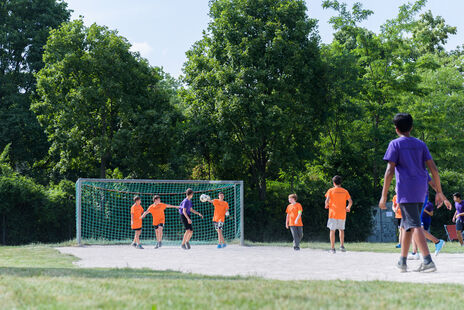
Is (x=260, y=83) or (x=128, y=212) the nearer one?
(x=128, y=212)

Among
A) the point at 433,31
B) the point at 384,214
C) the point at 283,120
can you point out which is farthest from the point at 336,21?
the point at 433,31

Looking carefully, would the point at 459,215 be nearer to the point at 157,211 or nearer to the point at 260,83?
the point at 157,211

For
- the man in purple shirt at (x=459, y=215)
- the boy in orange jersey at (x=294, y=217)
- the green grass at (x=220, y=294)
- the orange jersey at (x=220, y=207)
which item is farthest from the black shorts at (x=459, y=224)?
the green grass at (x=220, y=294)

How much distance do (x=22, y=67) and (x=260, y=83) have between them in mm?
17315

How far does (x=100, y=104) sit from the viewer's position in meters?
31.6

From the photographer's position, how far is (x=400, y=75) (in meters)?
33.5

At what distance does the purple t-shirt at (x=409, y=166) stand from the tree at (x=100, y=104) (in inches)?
922

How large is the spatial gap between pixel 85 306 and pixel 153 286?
1340 millimetres

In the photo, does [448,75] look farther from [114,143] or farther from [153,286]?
[153,286]

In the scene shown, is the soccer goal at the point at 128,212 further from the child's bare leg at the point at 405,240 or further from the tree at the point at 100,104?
the child's bare leg at the point at 405,240

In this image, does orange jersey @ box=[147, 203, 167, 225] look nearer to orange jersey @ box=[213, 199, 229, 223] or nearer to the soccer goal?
orange jersey @ box=[213, 199, 229, 223]

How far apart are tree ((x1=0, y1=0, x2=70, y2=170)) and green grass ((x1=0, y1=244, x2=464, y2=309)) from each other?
29.6 meters

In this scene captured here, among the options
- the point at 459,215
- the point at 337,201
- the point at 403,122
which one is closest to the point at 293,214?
the point at 337,201

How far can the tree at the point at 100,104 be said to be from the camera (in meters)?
30.9
